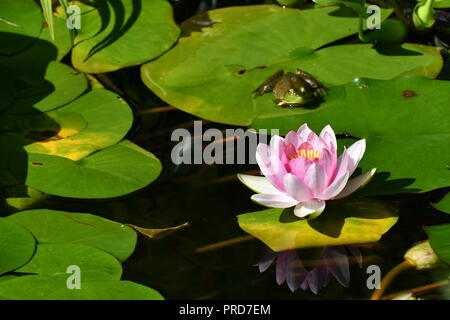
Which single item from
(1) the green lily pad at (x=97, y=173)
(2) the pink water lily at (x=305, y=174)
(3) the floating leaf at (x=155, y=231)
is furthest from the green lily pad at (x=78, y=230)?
(2) the pink water lily at (x=305, y=174)

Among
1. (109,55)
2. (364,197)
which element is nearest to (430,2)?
(364,197)

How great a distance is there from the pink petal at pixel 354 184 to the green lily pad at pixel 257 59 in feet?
2.47

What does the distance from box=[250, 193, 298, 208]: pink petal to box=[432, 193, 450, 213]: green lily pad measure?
1.89 ft

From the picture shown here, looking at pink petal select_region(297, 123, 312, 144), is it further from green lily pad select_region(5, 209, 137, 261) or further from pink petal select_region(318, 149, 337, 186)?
green lily pad select_region(5, 209, 137, 261)

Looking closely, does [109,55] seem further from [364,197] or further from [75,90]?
[364,197]

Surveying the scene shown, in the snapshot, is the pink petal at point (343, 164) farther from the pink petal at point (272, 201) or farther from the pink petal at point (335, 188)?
the pink petal at point (272, 201)

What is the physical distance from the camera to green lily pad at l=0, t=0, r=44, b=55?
418 cm

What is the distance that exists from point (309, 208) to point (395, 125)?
713 millimetres

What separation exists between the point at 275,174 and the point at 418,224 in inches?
23.8

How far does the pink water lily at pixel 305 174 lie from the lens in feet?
8.93

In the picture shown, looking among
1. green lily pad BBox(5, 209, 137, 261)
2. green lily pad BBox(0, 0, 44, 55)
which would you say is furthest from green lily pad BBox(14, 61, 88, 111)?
green lily pad BBox(5, 209, 137, 261)

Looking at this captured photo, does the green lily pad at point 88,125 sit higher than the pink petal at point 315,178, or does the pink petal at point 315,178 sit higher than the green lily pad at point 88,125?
the pink petal at point 315,178

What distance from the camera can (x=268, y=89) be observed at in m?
3.67

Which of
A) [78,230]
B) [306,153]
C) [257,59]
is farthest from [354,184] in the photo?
[257,59]
